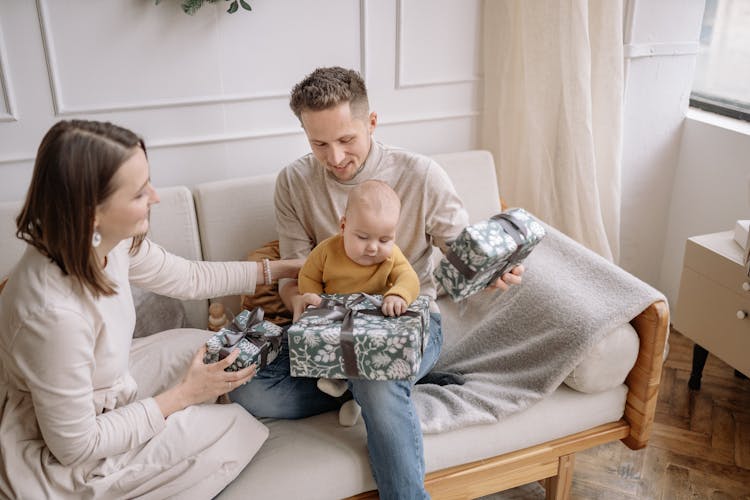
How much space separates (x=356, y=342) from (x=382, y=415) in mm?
192

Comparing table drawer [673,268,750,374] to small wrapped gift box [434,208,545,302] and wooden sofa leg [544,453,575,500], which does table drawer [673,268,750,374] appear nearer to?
wooden sofa leg [544,453,575,500]

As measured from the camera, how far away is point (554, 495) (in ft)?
6.07

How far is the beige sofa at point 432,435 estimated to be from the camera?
153 cm

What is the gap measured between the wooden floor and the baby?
783mm

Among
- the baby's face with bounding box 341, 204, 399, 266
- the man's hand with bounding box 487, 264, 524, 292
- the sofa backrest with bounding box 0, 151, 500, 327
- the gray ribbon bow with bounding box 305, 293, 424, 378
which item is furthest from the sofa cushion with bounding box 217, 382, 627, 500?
the sofa backrest with bounding box 0, 151, 500, 327

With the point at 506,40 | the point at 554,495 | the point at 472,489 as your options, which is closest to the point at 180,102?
the point at 506,40

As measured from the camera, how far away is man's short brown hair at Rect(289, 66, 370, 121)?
161 centimetres

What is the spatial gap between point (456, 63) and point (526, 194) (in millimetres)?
528

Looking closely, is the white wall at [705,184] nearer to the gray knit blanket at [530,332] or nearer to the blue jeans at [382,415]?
the gray knit blanket at [530,332]

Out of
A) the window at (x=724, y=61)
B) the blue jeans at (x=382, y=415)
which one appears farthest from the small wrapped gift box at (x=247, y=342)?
the window at (x=724, y=61)

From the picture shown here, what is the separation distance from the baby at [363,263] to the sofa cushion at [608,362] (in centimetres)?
47

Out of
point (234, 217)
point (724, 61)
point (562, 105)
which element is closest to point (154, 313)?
point (234, 217)

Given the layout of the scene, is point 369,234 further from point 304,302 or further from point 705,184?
point 705,184

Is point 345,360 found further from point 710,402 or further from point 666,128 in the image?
point 666,128
